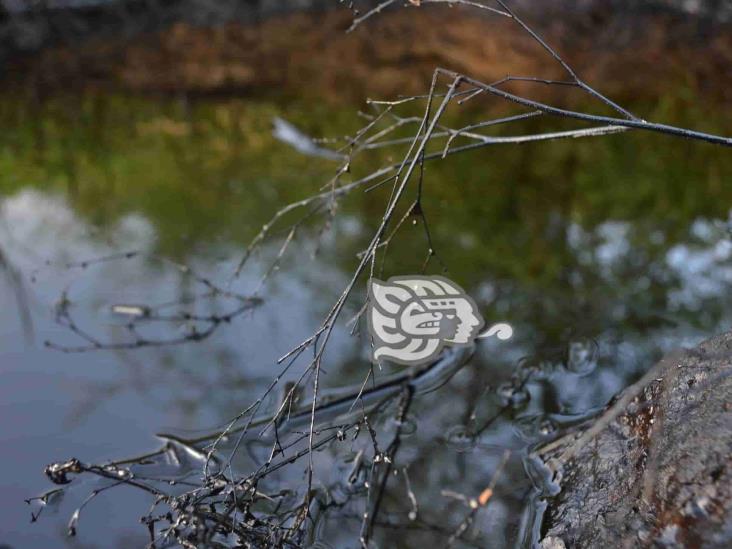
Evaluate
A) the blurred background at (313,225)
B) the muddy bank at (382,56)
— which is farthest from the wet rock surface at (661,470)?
the muddy bank at (382,56)

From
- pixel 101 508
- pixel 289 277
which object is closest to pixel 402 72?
pixel 289 277

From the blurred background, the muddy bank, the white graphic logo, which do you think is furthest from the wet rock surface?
the muddy bank

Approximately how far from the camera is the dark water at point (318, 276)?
2.02 m

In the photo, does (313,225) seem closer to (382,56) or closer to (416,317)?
(416,317)

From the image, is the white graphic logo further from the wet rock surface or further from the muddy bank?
the muddy bank

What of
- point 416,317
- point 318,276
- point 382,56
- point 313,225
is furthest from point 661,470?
point 382,56

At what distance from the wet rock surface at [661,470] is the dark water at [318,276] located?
0.49ft

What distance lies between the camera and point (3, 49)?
16.8 feet

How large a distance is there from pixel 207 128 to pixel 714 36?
323cm

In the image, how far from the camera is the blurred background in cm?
215

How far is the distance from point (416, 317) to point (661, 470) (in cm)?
65

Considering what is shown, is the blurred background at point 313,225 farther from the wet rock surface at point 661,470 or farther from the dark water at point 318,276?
the wet rock surface at point 661,470

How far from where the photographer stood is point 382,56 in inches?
200

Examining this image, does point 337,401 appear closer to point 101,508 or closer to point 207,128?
point 101,508
